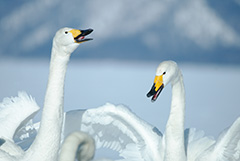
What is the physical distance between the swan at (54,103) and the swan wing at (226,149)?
3.44 feet

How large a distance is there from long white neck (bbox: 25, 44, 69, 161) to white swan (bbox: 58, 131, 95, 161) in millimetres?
833

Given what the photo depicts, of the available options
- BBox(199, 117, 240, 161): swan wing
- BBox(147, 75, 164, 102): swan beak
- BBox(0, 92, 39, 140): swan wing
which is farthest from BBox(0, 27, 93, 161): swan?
BBox(199, 117, 240, 161): swan wing

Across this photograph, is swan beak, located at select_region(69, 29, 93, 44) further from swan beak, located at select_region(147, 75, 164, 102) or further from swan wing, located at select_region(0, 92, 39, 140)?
swan wing, located at select_region(0, 92, 39, 140)

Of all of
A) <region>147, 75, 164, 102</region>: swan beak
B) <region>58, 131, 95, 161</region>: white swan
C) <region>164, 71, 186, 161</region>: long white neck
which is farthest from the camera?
<region>164, 71, 186, 161</region>: long white neck

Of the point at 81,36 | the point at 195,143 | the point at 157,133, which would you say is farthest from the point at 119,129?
the point at 81,36

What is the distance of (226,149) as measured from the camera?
3.93 metres

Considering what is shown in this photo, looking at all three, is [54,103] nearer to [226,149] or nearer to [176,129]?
[176,129]

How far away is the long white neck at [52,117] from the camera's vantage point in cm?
354

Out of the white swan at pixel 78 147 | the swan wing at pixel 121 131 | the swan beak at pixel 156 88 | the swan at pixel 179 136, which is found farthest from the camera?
the swan wing at pixel 121 131

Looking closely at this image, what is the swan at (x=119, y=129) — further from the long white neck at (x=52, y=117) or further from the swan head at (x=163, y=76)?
the long white neck at (x=52, y=117)

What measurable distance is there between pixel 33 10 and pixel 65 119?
214 inches

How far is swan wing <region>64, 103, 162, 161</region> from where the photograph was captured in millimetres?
4461

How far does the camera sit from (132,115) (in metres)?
4.47

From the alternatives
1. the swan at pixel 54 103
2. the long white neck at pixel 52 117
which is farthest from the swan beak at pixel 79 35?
the long white neck at pixel 52 117
